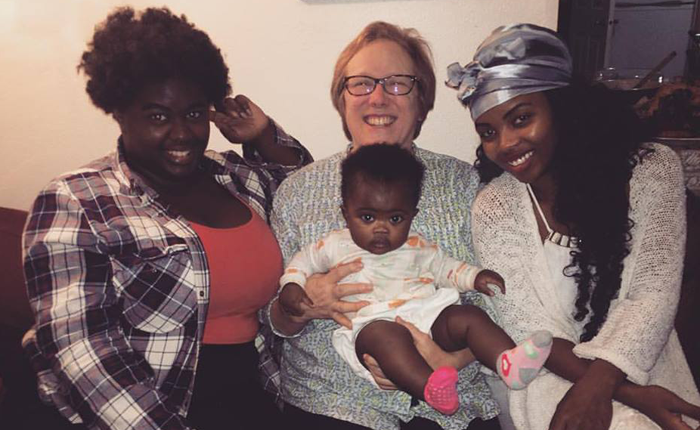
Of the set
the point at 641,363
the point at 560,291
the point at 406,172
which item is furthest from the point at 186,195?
the point at 641,363

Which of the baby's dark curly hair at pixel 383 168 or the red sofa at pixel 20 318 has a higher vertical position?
the baby's dark curly hair at pixel 383 168

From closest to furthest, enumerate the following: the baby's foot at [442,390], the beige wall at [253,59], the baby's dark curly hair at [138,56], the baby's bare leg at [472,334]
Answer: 1. the baby's foot at [442,390]
2. the baby's bare leg at [472,334]
3. the baby's dark curly hair at [138,56]
4. the beige wall at [253,59]

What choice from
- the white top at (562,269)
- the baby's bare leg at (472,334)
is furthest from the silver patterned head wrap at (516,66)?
the baby's bare leg at (472,334)

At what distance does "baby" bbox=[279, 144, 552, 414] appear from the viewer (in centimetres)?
136

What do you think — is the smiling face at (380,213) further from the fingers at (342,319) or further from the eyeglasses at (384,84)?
the eyeglasses at (384,84)

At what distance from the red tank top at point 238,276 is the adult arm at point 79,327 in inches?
10.7

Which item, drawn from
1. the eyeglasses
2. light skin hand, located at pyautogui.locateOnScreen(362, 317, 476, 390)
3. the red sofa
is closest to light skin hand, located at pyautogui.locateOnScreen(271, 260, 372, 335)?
light skin hand, located at pyautogui.locateOnScreen(362, 317, 476, 390)

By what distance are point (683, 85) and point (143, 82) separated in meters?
2.10

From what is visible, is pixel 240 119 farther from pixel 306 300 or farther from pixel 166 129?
pixel 306 300

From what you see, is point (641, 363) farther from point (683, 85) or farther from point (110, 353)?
point (683, 85)

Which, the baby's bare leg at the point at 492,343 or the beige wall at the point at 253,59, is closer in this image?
the baby's bare leg at the point at 492,343

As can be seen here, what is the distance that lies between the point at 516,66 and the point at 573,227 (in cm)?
47

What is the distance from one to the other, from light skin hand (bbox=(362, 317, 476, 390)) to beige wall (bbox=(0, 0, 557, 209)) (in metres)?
1.12

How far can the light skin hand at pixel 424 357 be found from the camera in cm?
141
